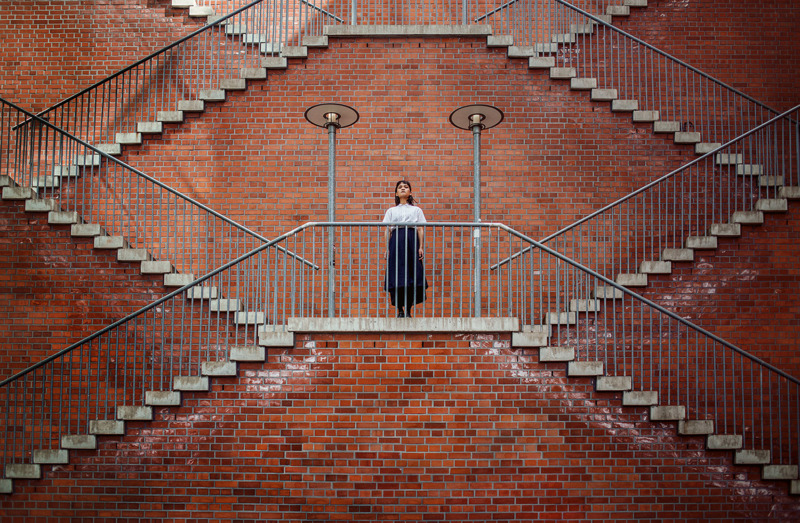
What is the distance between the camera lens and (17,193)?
10.0 m

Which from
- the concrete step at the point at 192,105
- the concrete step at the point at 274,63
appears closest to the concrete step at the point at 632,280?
the concrete step at the point at 274,63

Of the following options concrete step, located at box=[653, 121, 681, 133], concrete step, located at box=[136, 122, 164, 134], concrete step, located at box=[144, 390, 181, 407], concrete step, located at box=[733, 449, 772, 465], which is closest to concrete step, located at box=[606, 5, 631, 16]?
concrete step, located at box=[653, 121, 681, 133]

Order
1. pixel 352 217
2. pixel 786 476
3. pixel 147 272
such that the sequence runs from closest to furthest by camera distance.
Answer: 1. pixel 786 476
2. pixel 147 272
3. pixel 352 217

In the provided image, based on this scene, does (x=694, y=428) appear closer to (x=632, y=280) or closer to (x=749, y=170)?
(x=632, y=280)

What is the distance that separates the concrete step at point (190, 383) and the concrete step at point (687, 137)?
770 cm

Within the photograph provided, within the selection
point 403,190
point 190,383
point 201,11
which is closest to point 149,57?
point 201,11

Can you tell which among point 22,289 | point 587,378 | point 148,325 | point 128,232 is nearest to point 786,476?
point 587,378

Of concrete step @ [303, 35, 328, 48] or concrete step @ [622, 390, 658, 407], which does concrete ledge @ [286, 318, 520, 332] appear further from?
concrete step @ [303, 35, 328, 48]

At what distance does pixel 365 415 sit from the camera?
8039 millimetres

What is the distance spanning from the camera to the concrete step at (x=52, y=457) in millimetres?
7980

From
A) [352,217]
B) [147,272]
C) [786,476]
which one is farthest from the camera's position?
[352,217]

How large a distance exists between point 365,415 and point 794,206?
655 centimetres

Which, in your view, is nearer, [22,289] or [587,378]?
[587,378]

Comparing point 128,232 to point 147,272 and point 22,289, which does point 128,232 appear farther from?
point 22,289
